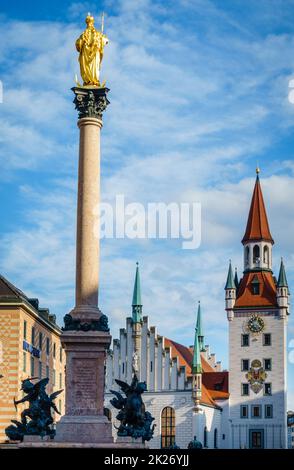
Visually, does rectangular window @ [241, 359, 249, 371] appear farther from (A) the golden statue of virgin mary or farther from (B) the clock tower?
(A) the golden statue of virgin mary

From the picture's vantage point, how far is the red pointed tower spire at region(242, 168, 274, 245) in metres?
118

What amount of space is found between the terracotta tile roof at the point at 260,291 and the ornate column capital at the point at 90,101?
68.7 metres

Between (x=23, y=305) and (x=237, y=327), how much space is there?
2004 inches

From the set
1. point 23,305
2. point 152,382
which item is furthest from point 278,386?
point 23,305

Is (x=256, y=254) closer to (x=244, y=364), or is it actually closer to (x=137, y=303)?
(x=244, y=364)

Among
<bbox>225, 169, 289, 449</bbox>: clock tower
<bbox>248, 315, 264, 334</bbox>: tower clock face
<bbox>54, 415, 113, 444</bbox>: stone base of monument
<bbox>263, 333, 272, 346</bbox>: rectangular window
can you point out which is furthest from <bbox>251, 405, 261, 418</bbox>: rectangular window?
<bbox>54, 415, 113, 444</bbox>: stone base of monument

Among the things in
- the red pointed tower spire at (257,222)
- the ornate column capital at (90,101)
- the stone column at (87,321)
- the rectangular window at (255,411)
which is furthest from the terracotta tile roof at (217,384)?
the ornate column capital at (90,101)

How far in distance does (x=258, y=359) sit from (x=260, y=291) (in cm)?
824

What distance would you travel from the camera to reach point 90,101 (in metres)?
46.5

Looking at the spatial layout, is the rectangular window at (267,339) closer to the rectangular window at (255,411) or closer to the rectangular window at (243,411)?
the rectangular window at (255,411)

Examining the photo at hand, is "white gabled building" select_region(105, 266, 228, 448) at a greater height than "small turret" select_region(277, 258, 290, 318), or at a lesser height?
lesser

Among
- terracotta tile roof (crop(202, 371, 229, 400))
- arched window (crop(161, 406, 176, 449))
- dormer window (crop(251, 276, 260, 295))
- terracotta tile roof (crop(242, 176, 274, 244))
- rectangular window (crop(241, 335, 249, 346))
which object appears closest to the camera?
arched window (crop(161, 406, 176, 449))

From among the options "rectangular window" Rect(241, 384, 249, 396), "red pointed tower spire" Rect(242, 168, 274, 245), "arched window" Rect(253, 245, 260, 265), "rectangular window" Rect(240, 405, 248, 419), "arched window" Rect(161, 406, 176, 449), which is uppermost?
"red pointed tower spire" Rect(242, 168, 274, 245)

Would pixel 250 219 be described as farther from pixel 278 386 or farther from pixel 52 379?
pixel 52 379
